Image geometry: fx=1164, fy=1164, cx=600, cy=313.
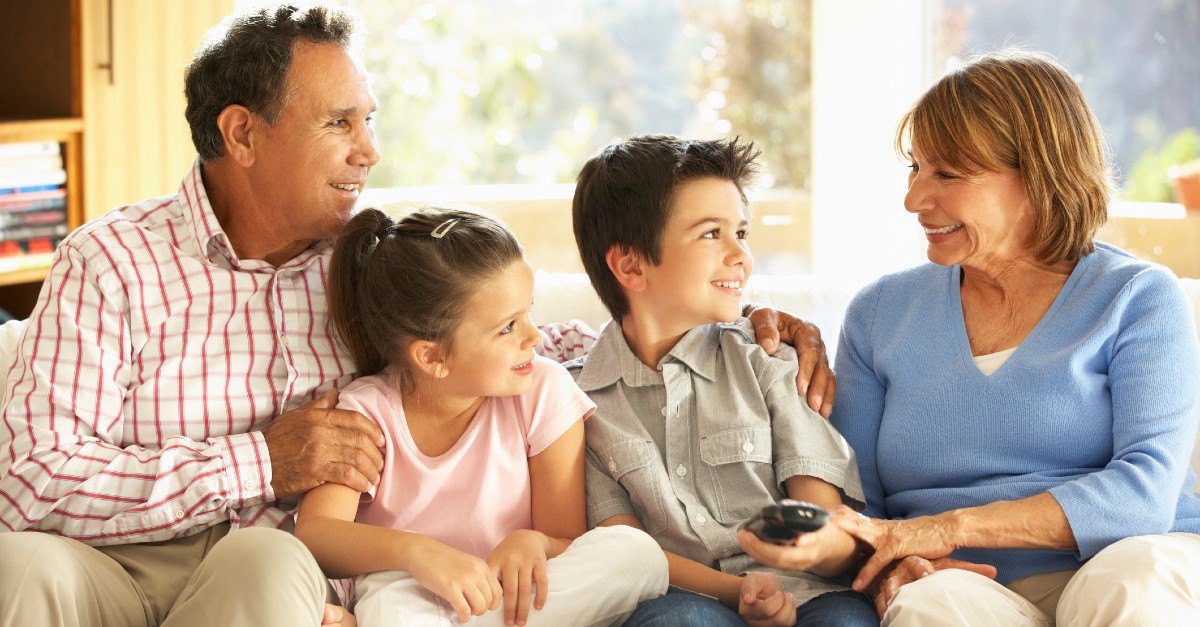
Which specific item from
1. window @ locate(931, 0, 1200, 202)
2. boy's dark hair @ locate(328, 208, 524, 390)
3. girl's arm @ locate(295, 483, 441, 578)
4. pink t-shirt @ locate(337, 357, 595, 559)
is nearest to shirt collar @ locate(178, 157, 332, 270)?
boy's dark hair @ locate(328, 208, 524, 390)

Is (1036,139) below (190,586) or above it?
above

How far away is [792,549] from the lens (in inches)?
62.9

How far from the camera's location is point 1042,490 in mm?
1782

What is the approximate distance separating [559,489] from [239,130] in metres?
0.83

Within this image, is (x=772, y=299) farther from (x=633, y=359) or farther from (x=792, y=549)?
(x=792, y=549)

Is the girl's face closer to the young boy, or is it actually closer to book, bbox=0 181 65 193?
the young boy

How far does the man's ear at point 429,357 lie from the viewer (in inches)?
72.7

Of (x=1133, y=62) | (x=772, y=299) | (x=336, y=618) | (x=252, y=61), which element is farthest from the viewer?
(x=1133, y=62)

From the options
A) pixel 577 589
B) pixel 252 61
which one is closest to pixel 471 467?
pixel 577 589

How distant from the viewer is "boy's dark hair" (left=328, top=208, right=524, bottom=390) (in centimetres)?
182

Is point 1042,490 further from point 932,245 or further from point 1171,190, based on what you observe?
point 1171,190

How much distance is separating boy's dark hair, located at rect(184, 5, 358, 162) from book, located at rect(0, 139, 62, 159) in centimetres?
121

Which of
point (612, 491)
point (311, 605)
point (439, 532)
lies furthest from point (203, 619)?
point (612, 491)

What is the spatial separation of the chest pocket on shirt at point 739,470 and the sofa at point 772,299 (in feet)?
1.53
